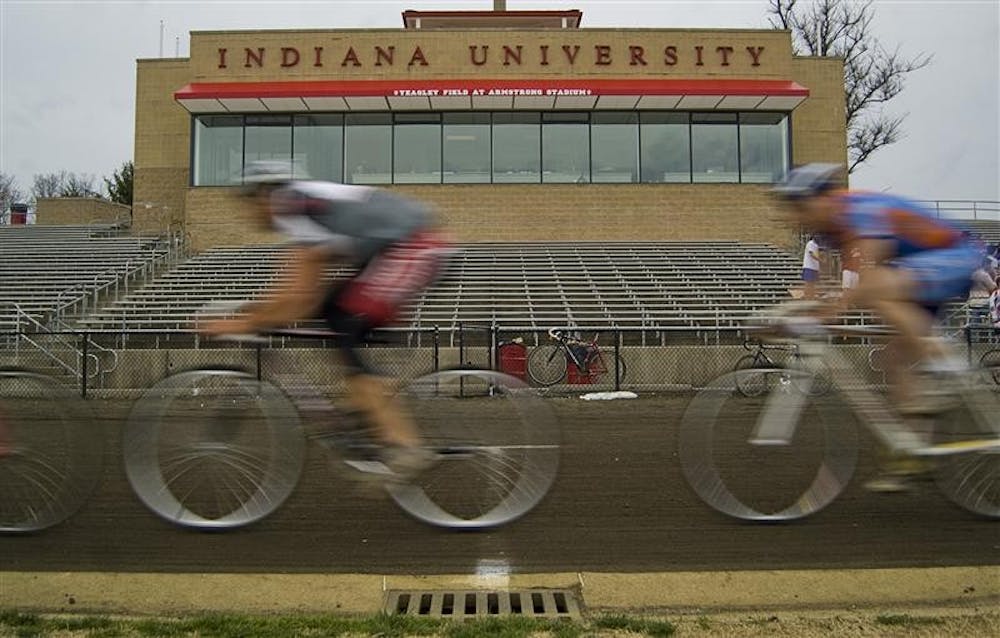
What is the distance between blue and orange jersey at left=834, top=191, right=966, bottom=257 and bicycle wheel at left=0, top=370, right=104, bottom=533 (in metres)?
4.67

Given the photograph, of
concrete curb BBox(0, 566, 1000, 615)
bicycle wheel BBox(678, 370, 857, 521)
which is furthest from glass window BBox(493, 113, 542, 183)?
concrete curb BBox(0, 566, 1000, 615)

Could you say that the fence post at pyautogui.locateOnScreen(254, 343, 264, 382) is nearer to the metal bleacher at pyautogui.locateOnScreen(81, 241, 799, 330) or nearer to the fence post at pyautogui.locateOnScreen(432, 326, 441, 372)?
the fence post at pyautogui.locateOnScreen(432, 326, 441, 372)

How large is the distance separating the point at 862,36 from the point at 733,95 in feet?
64.9

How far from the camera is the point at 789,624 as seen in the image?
456cm

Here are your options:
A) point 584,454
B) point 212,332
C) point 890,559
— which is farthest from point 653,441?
point 212,332

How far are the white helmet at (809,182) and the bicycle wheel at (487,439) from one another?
6.13ft

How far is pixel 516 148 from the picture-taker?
2552 centimetres

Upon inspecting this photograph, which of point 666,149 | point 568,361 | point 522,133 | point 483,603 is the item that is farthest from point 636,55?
point 483,603

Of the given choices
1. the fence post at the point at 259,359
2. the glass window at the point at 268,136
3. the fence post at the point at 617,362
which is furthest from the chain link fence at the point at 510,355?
the glass window at the point at 268,136

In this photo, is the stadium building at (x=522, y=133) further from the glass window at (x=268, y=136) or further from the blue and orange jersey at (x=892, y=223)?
the blue and orange jersey at (x=892, y=223)

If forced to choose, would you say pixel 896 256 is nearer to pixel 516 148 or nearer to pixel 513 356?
pixel 513 356

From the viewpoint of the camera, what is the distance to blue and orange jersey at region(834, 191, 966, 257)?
451cm

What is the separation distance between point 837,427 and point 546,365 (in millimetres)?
10191

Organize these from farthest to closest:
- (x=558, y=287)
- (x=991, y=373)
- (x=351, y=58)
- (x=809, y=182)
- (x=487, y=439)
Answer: (x=351, y=58), (x=558, y=287), (x=991, y=373), (x=487, y=439), (x=809, y=182)
